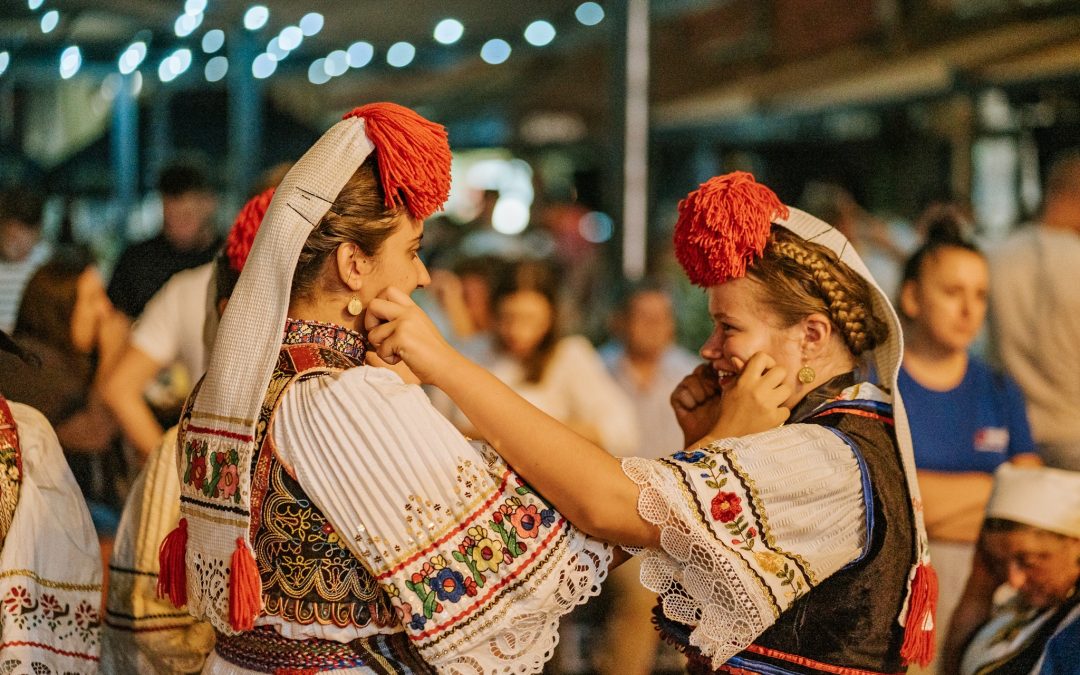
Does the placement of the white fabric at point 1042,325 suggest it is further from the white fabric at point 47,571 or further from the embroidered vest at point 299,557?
the white fabric at point 47,571

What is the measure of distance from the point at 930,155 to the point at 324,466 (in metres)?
6.43

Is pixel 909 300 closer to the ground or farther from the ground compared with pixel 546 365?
farther from the ground

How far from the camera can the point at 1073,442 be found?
13.3 feet

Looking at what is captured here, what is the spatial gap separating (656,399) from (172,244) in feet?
6.77

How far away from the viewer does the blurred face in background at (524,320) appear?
4.45m

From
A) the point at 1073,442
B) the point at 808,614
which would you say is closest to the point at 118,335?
the point at 808,614

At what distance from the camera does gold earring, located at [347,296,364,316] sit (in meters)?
1.84

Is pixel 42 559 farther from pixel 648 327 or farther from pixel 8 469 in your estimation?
pixel 648 327

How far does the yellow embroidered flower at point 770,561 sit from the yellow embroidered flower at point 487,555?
0.40 meters

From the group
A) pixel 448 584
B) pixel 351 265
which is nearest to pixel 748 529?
pixel 448 584

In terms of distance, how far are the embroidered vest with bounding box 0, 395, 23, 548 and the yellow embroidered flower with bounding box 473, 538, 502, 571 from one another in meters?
0.82

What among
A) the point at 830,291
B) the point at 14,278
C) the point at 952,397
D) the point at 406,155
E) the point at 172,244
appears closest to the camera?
the point at 406,155

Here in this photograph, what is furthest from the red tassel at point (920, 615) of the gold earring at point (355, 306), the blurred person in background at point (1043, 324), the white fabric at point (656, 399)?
the white fabric at point (656, 399)

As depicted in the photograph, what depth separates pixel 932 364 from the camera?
3.70 meters
